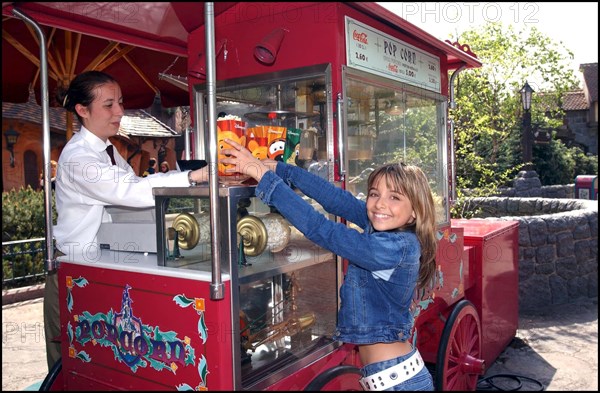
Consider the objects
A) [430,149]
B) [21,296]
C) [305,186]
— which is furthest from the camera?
[21,296]

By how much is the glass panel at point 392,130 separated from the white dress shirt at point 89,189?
1.20 metres

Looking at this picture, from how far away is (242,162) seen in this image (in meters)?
2.06

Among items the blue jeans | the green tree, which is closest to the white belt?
the blue jeans

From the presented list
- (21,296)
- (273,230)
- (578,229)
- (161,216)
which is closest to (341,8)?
(273,230)

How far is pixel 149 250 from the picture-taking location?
249 cm

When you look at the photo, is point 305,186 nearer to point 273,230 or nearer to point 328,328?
point 273,230

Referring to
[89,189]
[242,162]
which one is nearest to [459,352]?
[242,162]

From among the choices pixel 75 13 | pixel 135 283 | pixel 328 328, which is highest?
pixel 75 13

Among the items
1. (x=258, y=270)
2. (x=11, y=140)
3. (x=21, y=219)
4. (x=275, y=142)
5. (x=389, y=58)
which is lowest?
(x=21, y=219)

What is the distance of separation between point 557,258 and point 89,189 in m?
6.00

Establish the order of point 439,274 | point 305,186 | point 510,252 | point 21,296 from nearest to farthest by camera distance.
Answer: point 305,186
point 439,274
point 510,252
point 21,296

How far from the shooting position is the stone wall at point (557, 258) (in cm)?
652

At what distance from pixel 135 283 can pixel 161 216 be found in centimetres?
30

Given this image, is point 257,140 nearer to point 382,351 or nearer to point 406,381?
point 382,351
